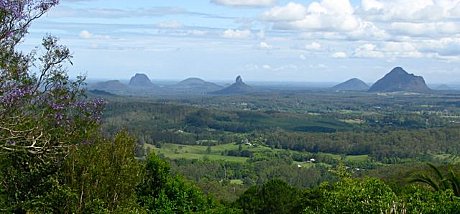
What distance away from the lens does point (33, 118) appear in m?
12.5

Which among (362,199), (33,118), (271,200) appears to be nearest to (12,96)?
(33,118)

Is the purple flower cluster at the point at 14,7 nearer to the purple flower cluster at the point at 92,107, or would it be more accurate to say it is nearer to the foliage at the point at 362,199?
the purple flower cluster at the point at 92,107

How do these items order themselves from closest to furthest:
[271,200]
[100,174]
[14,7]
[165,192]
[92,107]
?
[14,7] → [100,174] → [92,107] → [165,192] → [271,200]

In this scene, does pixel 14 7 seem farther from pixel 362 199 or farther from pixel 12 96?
pixel 362 199

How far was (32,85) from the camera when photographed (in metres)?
12.3

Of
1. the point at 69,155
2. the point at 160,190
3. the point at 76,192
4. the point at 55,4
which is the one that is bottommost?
the point at 160,190

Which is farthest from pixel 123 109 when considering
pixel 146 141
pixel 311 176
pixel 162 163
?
pixel 162 163

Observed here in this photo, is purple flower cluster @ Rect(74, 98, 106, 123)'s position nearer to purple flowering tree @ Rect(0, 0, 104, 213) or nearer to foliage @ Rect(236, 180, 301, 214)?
purple flowering tree @ Rect(0, 0, 104, 213)

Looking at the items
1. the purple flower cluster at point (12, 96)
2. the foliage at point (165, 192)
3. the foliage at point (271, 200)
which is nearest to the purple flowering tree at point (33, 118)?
the purple flower cluster at point (12, 96)

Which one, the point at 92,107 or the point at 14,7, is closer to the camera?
the point at 14,7

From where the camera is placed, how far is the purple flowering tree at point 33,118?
11062mm

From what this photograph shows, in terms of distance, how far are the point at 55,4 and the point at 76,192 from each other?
4.68 metres

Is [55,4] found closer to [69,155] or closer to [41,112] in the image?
[41,112]

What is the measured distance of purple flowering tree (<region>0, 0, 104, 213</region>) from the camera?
436 inches
